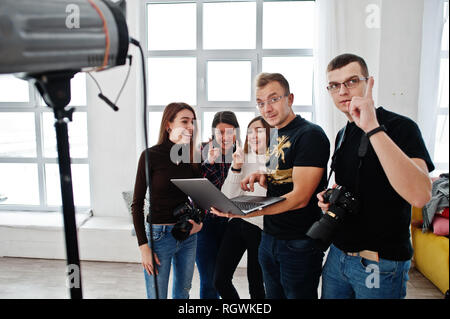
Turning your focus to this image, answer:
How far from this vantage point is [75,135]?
2926 mm

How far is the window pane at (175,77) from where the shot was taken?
2816 mm

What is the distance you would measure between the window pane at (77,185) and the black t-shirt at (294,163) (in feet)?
7.94

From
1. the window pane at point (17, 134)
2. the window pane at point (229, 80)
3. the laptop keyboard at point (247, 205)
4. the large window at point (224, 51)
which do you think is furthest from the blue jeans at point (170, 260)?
the window pane at point (17, 134)

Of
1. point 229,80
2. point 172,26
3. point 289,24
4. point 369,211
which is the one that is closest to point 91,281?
point 229,80

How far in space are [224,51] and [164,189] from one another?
183 cm

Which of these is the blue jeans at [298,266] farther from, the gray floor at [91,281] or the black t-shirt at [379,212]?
the gray floor at [91,281]

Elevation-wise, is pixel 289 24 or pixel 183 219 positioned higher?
pixel 289 24

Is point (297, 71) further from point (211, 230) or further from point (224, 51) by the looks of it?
point (211, 230)

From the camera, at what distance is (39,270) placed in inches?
96.7

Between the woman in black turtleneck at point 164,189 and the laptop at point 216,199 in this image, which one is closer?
the laptop at point 216,199

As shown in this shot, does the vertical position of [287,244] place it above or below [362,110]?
below

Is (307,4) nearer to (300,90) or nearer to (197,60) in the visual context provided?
(300,90)
